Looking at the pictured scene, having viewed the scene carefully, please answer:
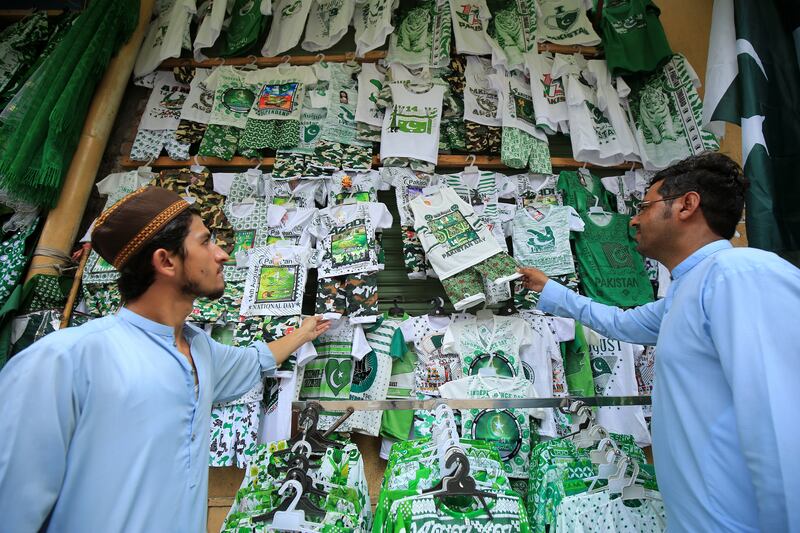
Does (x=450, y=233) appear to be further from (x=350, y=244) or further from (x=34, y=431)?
(x=34, y=431)

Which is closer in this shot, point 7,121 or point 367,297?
point 367,297

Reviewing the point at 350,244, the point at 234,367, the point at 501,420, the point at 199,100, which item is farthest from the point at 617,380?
the point at 199,100

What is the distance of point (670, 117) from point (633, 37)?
74 cm

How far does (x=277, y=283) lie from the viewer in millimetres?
3203

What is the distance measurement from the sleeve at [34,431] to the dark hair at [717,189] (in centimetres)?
191

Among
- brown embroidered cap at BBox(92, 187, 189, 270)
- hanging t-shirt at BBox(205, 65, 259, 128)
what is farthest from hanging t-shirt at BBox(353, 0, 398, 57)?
brown embroidered cap at BBox(92, 187, 189, 270)

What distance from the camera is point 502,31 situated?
4.04 m

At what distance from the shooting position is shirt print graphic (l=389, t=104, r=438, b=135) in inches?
144

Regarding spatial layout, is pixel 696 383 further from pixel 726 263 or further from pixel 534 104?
pixel 534 104

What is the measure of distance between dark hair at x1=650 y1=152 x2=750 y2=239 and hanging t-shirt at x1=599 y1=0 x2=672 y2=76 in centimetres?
243

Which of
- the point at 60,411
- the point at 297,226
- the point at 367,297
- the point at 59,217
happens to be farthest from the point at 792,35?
the point at 59,217

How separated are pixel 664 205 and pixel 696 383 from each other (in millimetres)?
675

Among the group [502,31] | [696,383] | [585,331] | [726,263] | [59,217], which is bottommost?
[696,383]

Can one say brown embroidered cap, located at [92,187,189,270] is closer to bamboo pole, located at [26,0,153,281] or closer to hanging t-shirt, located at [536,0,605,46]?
bamboo pole, located at [26,0,153,281]
